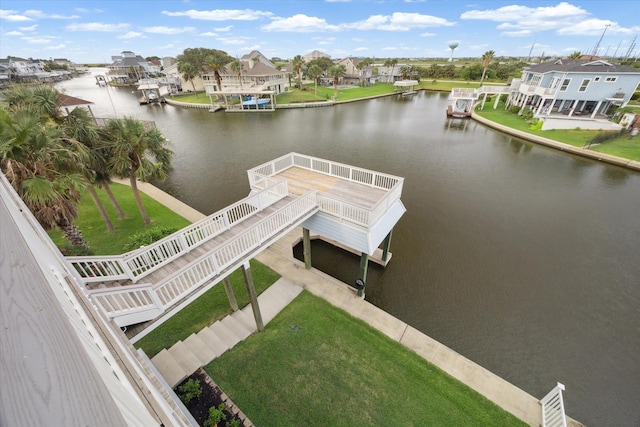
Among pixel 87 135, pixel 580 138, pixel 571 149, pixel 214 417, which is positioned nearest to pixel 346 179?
pixel 214 417

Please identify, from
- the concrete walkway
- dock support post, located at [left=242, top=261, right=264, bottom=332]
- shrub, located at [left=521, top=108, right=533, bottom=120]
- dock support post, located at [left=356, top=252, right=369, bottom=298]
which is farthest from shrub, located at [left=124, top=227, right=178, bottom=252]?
shrub, located at [left=521, top=108, right=533, bottom=120]

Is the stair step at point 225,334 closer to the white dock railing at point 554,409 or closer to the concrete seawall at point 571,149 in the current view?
the white dock railing at point 554,409

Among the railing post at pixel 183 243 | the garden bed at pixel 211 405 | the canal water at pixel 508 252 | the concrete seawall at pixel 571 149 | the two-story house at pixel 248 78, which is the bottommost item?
the canal water at pixel 508 252

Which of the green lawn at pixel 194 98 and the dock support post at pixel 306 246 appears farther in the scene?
the green lawn at pixel 194 98

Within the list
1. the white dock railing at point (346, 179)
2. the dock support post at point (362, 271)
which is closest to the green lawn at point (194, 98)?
the white dock railing at point (346, 179)

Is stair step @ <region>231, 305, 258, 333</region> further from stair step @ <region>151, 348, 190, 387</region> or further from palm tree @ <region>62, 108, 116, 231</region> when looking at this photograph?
palm tree @ <region>62, 108, 116, 231</region>

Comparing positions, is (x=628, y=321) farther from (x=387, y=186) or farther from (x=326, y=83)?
(x=326, y=83)

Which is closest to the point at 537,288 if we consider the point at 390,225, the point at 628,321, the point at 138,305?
the point at 628,321
